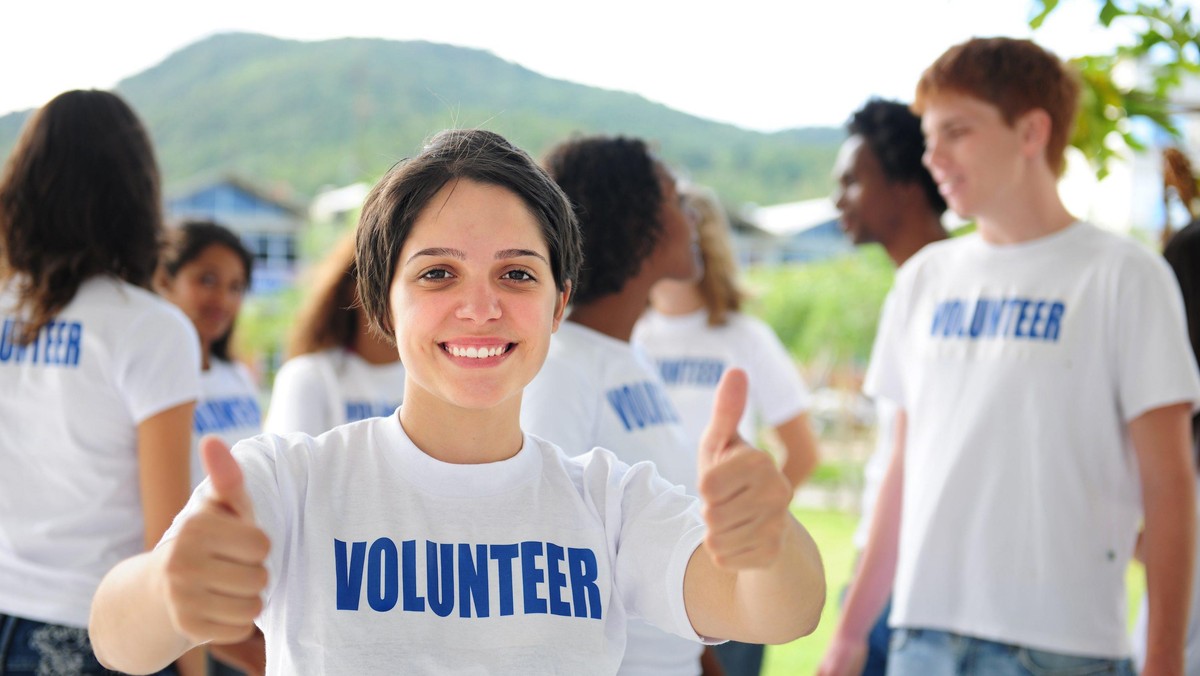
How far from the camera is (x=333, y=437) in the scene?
128 centimetres

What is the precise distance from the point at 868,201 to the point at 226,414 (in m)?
1.91

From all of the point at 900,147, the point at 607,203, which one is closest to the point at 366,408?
the point at 607,203

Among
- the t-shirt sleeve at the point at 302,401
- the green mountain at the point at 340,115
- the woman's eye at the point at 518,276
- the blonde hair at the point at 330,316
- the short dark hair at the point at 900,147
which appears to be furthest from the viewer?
the green mountain at the point at 340,115

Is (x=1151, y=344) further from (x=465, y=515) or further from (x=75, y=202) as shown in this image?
(x=75, y=202)

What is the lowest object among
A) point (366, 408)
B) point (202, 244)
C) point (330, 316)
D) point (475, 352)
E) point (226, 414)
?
point (226, 414)

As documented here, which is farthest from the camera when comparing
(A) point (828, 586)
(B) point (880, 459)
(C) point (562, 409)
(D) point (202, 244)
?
(A) point (828, 586)

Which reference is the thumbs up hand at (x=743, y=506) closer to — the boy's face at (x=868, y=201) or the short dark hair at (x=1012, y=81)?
the short dark hair at (x=1012, y=81)

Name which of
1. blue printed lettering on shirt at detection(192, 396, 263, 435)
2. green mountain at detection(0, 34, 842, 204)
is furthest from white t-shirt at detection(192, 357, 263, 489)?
green mountain at detection(0, 34, 842, 204)

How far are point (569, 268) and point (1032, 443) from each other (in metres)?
1.09

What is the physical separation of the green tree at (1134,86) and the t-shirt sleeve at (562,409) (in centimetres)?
143

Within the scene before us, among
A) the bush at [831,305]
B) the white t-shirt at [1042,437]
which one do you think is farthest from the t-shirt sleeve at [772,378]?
the bush at [831,305]

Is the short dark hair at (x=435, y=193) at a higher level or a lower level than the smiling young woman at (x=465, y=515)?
higher

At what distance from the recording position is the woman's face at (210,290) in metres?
3.17

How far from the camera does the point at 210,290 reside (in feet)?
10.6
